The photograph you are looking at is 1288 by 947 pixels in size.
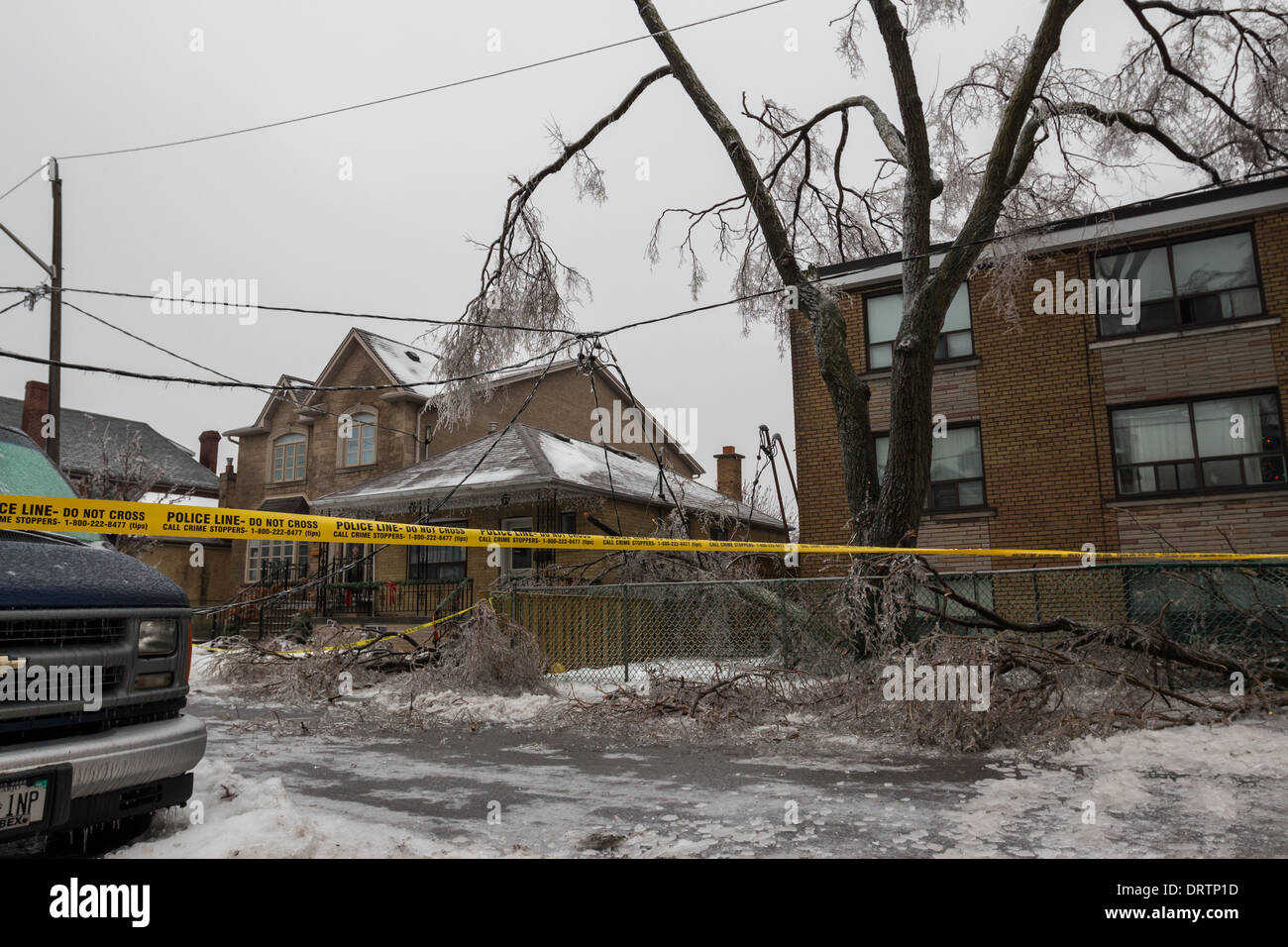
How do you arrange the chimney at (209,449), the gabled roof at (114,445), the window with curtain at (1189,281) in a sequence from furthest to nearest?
the chimney at (209,449) < the gabled roof at (114,445) < the window with curtain at (1189,281)

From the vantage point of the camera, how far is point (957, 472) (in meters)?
15.7

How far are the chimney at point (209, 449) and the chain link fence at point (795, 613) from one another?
3004cm

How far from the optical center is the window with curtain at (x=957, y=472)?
15.5m

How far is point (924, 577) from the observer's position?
8312mm

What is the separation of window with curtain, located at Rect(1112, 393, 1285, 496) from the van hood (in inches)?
581

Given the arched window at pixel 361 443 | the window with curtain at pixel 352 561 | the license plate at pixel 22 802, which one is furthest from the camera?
the arched window at pixel 361 443

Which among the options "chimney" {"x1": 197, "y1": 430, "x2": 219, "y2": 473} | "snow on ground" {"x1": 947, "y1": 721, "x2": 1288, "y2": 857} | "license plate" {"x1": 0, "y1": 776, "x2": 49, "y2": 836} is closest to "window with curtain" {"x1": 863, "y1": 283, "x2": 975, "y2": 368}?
"snow on ground" {"x1": 947, "y1": 721, "x2": 1288, "y2": 857}

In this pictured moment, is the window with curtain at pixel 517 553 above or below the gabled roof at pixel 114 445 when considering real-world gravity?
below

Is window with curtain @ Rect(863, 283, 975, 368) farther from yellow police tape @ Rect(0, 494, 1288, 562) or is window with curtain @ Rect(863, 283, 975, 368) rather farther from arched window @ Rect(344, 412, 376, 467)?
arched window @ Rect(344, 412, 376, 467)

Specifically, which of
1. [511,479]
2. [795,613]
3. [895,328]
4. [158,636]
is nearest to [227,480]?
[511,479]

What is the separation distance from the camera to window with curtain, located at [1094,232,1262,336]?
46.8 feet

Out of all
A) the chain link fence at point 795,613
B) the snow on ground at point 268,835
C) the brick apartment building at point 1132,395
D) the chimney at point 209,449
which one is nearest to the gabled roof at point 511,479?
the chain link fence at point 795,613

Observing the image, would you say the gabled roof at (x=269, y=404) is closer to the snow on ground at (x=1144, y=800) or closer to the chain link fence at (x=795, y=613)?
the chain link fence at (x=795, y=613)
